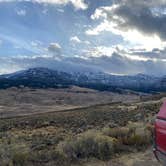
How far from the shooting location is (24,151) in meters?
9.79

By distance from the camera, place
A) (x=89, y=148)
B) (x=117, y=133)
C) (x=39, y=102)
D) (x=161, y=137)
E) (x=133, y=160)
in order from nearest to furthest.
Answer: (x=161, y=137) → (x=133, y=160) → (x=89, y=148) → (x=117, y=133) → (x=39, y=102)

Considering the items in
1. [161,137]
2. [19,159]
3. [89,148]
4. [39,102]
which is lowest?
[39,102]

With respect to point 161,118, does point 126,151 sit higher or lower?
lower

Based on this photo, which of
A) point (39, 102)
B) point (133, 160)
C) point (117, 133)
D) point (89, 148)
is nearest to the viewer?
point (133, 160)

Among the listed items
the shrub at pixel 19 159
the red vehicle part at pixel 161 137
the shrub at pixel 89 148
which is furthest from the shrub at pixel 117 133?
the red vehicle part at pixel 161 137

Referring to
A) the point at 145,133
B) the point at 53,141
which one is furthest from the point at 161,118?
the point at 53,141

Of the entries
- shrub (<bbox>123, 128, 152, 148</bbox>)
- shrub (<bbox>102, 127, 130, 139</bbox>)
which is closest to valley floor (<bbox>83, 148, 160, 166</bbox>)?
shrub (<bbox>123, 128, 152, 148</bbox>)

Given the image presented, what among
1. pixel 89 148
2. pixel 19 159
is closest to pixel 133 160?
pixel 89 148

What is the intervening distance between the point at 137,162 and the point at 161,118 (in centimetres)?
459

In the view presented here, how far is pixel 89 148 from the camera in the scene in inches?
405

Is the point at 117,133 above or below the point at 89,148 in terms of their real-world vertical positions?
above

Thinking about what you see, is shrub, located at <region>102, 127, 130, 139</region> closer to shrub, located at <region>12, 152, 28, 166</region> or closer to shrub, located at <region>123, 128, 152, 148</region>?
shrub, located at <region>123, 128, 152, 148</region>

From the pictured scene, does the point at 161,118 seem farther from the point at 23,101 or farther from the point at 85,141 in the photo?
the point at 23,101

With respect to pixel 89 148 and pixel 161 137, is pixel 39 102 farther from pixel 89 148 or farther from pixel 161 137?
pixel 161 137
